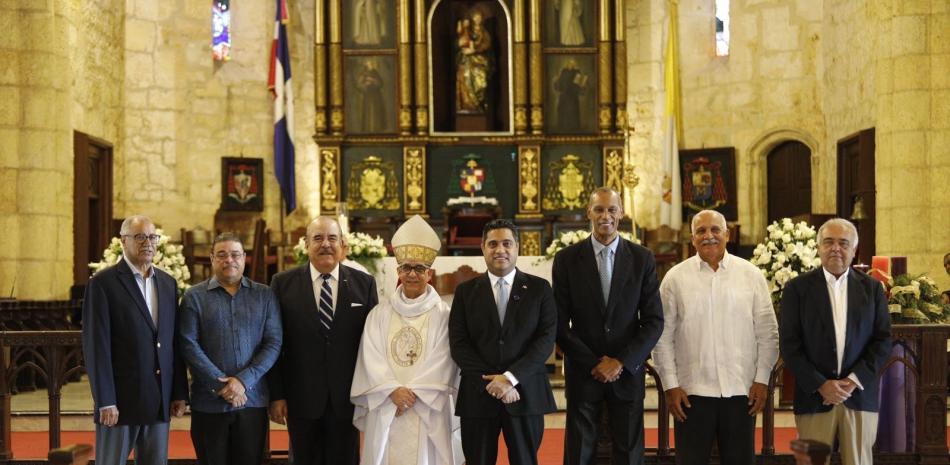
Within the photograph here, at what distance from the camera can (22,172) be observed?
37.1ft

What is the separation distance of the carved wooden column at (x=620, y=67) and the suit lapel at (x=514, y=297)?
9.62m

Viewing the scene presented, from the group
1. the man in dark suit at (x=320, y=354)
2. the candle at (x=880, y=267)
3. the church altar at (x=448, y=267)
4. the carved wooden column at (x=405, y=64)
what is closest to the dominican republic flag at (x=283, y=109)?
the carved wooden column at (x=405, y=64)

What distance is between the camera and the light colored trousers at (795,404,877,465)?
5520mm

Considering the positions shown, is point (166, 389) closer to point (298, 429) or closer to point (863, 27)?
point (298, 429)

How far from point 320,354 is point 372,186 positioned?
30.9 ft

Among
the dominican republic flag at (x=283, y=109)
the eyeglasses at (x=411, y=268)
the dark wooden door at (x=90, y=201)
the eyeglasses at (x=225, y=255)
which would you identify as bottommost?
the eyeglasses at (x=411, y=268)

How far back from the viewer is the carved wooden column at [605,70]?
14.9 meters

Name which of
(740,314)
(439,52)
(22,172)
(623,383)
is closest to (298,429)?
(623,383)

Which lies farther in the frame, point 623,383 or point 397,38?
point 397,38

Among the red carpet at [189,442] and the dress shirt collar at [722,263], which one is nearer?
the dress shirt collar at [722,263]

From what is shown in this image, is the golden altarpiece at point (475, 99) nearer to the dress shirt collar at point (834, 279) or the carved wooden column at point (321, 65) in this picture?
the carved wooden column at point (321, 65)

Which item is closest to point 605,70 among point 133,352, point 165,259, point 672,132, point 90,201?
point 672,132

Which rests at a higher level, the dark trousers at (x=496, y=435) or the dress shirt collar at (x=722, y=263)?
the dress shirt collar at (x=722, y=263)

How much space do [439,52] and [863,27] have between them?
5.76m
